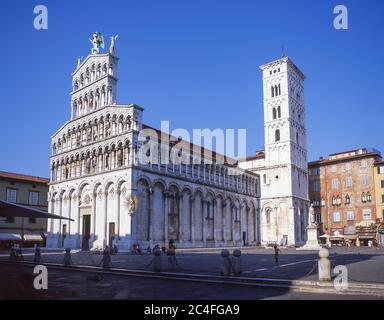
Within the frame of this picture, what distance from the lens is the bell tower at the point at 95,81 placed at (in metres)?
44.0

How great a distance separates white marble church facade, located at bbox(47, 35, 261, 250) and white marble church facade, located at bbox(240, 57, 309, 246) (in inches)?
464

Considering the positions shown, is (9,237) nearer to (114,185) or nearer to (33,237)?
(33,237)

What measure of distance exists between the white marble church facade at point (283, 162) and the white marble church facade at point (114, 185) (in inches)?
464

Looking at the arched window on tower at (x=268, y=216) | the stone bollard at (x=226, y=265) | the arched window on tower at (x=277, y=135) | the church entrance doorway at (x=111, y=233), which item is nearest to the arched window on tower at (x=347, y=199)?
the arched window on tower at (x=268, y=216)

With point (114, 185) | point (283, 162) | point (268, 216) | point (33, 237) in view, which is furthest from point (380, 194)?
point (33, 237)

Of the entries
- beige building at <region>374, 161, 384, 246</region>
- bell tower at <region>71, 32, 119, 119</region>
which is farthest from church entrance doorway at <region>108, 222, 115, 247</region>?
beige building at <region>374, 161, 384, 246</region>

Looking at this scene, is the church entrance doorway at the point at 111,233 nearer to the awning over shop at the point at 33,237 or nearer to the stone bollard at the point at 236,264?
the awning over shop at the point at 33,237

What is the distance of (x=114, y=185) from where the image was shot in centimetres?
4028

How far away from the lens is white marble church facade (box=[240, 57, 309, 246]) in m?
61.4

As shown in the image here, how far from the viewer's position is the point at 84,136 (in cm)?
4597

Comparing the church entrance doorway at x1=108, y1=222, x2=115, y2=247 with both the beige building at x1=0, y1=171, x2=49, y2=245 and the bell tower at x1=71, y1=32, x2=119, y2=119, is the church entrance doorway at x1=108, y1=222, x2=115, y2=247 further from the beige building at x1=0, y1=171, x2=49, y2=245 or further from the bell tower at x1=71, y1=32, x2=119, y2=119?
the beige building at x1=0, y1=171, x2=49, y2=245

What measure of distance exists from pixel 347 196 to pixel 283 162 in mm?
12362
